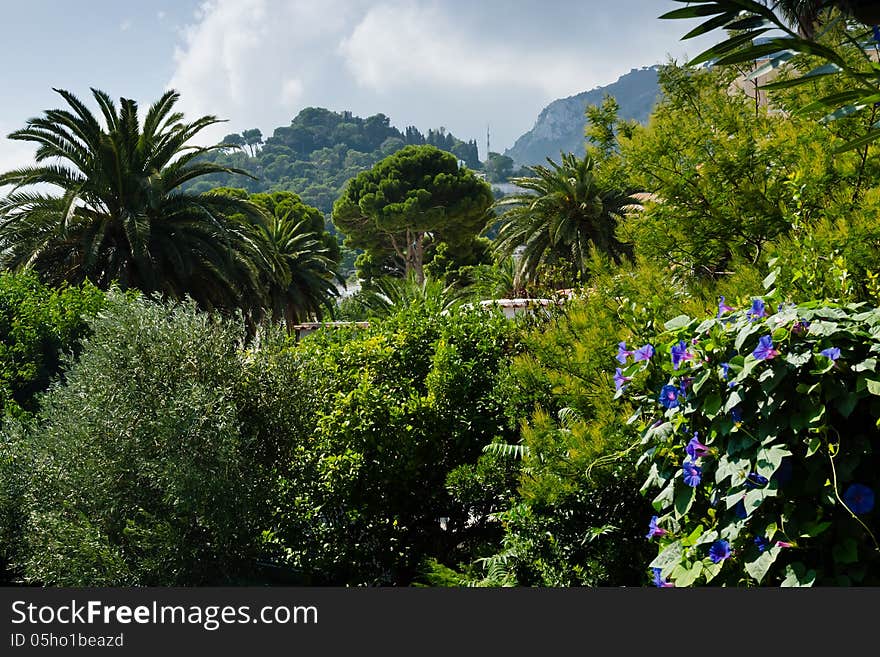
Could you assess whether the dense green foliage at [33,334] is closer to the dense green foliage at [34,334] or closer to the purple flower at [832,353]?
the dense green foliage at [34,334]

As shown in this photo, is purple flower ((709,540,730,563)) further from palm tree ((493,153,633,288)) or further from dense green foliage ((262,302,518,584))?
palm tree ((493,153,633,288))

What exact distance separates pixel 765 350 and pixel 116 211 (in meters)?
13.9

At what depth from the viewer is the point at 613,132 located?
256 inches

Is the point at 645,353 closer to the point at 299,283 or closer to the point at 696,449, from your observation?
the point at 696,449

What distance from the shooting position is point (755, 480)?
226cm

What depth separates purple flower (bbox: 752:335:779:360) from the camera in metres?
2.20

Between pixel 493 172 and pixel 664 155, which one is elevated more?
pixel 493 172

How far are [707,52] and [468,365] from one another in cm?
412

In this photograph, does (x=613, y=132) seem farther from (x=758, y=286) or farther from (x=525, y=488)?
(x=525, y=488)

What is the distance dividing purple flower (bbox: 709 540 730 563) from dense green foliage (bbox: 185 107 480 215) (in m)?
113

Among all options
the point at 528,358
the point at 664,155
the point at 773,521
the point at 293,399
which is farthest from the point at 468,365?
the point at 773,521

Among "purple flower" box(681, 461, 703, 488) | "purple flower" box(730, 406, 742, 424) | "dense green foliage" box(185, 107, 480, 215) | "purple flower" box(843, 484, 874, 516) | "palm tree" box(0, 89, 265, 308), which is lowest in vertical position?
"purple flower" box(843, 484, 874, 516)

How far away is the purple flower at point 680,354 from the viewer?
2426mm

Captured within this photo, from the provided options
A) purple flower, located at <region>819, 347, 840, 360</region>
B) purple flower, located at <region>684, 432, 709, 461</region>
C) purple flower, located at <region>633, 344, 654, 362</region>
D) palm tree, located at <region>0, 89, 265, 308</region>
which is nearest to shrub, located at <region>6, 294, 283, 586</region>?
purple flower, located at <region>633, 344, 654, 362</region>
